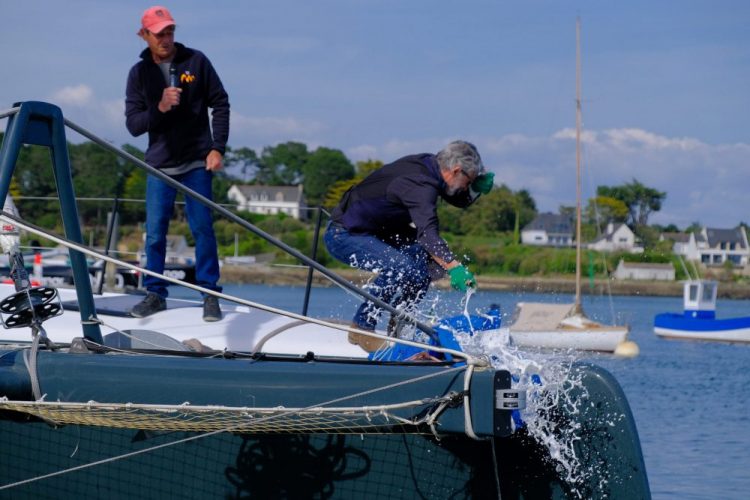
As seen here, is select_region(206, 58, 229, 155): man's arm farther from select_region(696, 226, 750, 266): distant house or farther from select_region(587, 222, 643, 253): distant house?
select_region(696, 226, 750, 266): distant house

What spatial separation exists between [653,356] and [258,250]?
12446mm

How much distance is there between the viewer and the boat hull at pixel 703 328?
118 ft

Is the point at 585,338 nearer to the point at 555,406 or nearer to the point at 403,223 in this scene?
the point at 403,223

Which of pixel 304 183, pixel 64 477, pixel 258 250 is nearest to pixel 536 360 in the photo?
pixel 64 477

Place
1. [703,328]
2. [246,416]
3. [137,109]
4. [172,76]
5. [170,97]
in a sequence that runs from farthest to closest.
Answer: [703,328]
[137,109]
[172,76]
[170,97]
[246,416]

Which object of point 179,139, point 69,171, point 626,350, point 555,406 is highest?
point 179,139

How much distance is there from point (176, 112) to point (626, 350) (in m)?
24.5

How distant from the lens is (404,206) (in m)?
6.42

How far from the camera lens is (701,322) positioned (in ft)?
Result: 121

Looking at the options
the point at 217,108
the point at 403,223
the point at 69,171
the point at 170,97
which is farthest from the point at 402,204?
the point at 69,171

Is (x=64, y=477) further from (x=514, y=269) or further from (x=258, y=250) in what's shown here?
(x=514, y=269)

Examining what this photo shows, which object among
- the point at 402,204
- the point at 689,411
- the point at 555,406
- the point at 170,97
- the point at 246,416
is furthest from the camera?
the point at 689,411

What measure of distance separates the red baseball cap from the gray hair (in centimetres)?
190

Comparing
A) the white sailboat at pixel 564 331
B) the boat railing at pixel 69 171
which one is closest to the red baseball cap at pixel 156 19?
the boat railing at pixel 69 171
